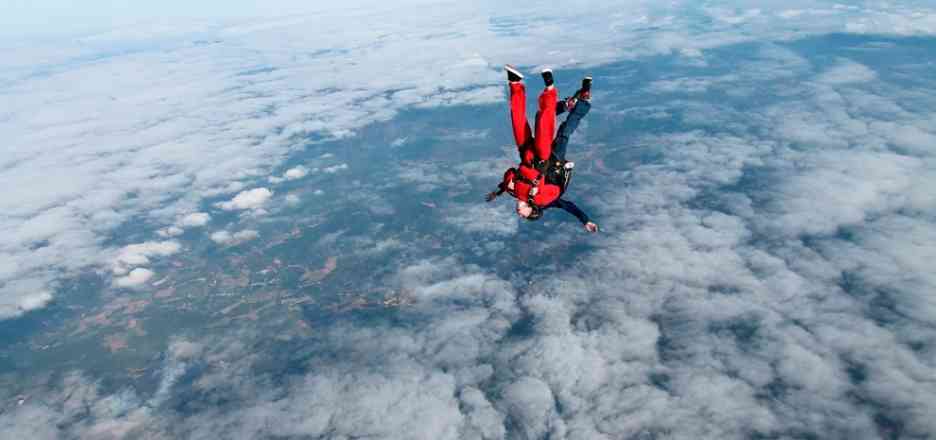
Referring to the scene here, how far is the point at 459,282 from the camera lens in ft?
178

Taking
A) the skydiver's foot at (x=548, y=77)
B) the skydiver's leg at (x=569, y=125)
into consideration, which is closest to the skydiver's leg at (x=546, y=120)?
the skydiver's foot at (x=548, y=77)

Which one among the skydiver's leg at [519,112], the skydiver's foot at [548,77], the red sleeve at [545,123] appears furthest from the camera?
the red sleeve at [545,123]

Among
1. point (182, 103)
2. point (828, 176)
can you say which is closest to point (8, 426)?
point (828, 176)

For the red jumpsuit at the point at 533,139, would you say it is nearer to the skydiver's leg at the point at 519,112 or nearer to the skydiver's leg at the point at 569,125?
the skydiver's leg at the point at 519,112

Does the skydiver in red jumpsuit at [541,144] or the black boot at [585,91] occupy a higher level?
the black boot at [585,91]

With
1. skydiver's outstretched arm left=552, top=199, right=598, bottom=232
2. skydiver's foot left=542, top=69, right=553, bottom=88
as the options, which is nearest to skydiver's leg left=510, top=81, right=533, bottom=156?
skydiver's foot left=542, top=69, right=553, bottom=88

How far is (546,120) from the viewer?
6.86 metres

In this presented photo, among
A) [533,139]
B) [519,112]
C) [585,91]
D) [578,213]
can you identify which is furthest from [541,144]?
[578,213]

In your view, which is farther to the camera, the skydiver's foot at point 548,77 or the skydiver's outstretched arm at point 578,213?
the skydiver's outstretched arm at point 578,213

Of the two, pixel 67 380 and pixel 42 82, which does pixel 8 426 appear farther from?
pixel 42 82

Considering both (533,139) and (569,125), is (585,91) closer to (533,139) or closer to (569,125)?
(569,125)

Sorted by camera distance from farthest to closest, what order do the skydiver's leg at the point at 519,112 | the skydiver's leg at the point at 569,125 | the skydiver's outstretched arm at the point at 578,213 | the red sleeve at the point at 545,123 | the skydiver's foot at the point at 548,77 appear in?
the skydiver's outstretched arm at the point at 578,213, the skydiver's leg at the point at 569,125, the red sleeve at the point at 545,123, the skydiver's leg at the point at 519,112, the skydiver's foot at the point at 548,77

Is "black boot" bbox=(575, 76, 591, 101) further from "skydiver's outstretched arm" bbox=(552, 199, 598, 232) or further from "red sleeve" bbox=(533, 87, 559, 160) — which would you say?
"skydiver's outstretched arm" bbox=(552, 199, 598, 232)

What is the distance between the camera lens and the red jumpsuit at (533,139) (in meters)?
6.64
